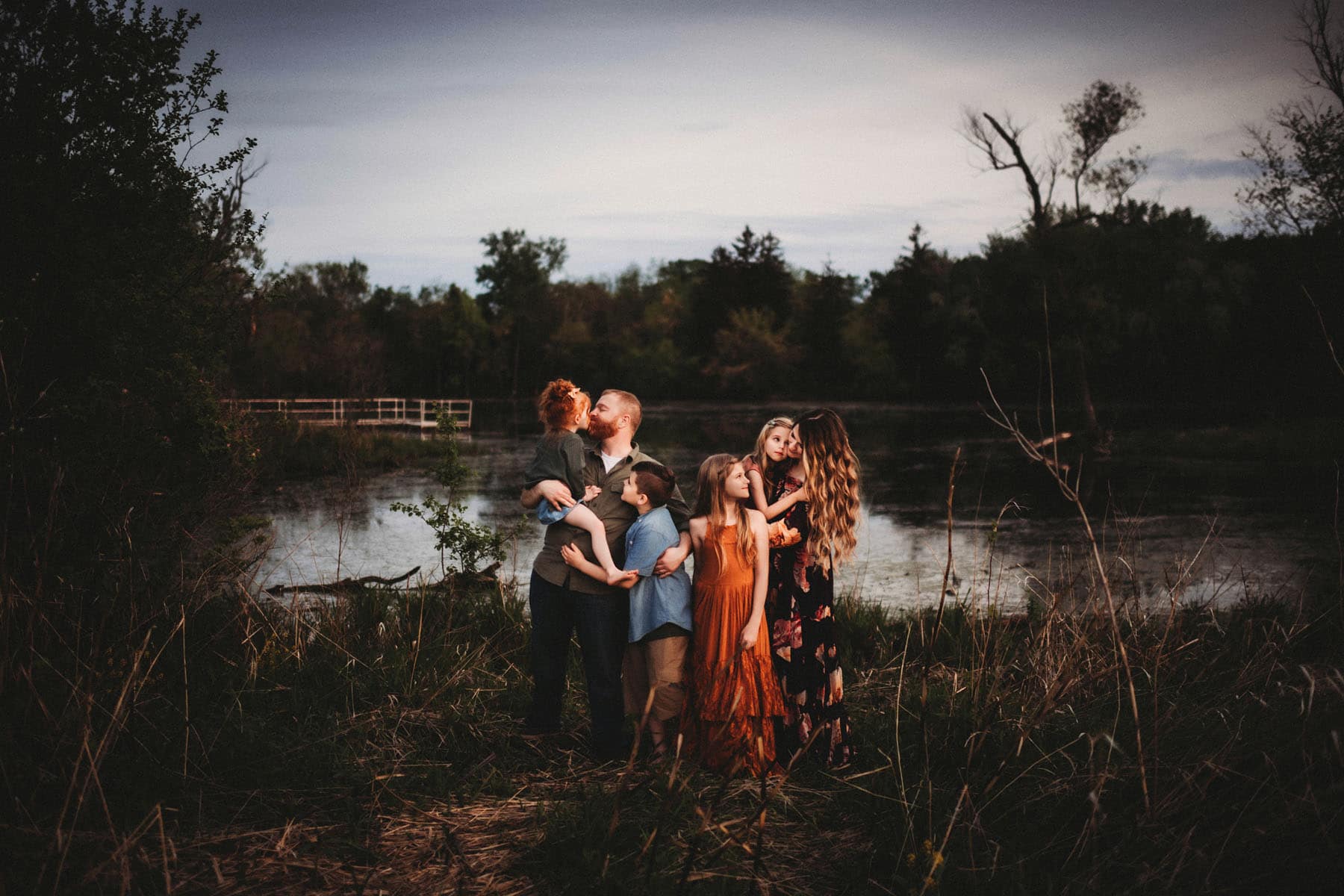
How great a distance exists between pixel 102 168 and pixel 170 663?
3.05 meters

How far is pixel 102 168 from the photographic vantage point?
5.30 m

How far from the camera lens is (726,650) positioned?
3.72 m

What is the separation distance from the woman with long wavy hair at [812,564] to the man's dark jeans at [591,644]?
28.1 inches

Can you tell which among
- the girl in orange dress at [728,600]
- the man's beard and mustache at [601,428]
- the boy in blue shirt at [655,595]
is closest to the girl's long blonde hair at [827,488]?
the girl in orange dress at [728,600]

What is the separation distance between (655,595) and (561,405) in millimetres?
900

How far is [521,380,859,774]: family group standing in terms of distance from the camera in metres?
3.72

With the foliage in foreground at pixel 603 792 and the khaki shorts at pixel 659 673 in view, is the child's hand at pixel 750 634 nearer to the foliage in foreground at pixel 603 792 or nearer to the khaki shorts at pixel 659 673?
the khaki shorts at pixel 659 673

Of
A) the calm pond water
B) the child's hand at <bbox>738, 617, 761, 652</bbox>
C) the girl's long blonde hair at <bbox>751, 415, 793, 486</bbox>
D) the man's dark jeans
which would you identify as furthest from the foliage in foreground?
the girl's long blonde hair at <bbox>751, 415, 793, 486</bbox>

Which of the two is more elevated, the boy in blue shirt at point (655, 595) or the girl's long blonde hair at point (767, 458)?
the girl's long blonde hair at point (767, 458)

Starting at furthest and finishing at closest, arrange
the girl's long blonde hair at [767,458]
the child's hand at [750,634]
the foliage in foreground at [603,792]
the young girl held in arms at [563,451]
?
the girl's long blonde hair at [767,458]
the young girl held in arms at [563,451]
the child's hand at [750,634]
the foliage in foreground at [603,792]

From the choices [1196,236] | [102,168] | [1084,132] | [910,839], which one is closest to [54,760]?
[910,839]

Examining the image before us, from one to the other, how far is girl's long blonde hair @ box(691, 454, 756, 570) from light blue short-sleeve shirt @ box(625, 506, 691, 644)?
0.49 feet

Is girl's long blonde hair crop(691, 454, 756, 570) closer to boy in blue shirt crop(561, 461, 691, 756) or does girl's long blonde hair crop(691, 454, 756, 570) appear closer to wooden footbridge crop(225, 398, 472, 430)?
boy in blue shirt crop(561, 461, 691, 756)

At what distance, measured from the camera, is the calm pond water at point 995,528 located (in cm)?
805
